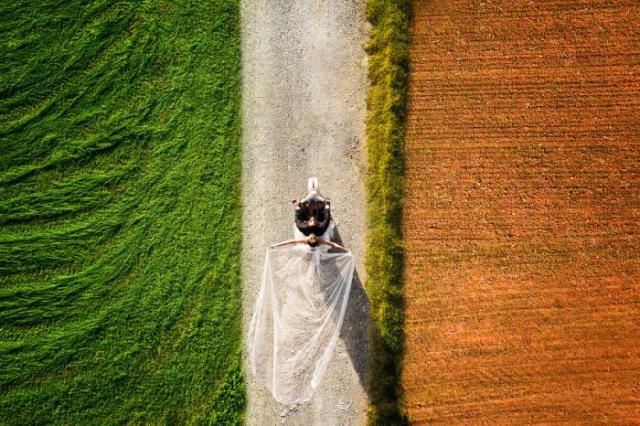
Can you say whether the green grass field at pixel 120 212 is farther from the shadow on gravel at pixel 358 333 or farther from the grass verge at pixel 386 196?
the grass verge at pixel 386 196

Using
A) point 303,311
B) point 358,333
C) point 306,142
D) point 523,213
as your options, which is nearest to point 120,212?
point 306,142

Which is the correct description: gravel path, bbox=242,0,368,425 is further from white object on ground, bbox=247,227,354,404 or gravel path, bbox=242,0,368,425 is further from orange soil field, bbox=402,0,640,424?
orange soil field, bbox=402,0,640,424

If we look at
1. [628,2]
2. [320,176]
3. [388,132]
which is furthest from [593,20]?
[320,176]

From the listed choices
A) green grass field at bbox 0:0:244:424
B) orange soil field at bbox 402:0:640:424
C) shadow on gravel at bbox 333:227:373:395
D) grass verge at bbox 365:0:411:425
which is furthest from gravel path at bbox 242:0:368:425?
orange soil field at bbox 402:0:640:424

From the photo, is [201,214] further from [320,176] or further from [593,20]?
[593,20]

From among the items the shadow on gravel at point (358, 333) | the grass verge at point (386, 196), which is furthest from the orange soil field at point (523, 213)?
the shadow on gravel at point (358, 333)

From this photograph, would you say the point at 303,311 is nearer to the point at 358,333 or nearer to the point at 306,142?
the point at 358,333
